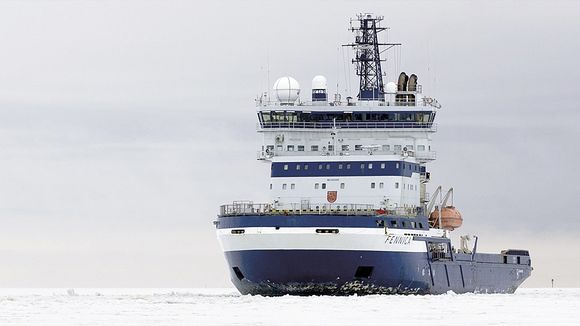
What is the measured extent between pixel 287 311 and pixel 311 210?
14741mm

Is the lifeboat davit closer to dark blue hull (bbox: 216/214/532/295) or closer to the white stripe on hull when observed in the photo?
dark blue hull (bbox: 216/214/532/295)

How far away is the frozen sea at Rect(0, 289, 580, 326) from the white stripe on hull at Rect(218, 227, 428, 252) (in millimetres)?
2462

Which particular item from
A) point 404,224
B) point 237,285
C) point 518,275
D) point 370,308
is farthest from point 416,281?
point 518,275

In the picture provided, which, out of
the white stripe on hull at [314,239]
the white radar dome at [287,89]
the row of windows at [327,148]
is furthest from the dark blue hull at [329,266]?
the white radar dome at [287,89]

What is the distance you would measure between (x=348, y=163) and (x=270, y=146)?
4655 mm

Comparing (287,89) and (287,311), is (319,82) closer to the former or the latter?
(287,89)

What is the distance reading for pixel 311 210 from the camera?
77.7 metres

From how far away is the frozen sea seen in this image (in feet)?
189

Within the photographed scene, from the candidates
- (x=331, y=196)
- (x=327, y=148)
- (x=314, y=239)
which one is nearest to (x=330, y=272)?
(x=314, y=239)

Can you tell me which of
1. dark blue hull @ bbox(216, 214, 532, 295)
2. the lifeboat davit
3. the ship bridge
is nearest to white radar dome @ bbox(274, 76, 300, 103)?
the ship bridge

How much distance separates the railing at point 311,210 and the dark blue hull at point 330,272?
6.54 ft

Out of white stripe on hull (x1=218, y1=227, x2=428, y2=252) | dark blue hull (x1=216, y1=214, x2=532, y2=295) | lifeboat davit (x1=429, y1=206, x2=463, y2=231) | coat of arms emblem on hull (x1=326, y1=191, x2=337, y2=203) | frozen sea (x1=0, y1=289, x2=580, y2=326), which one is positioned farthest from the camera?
lifeboat davit (x1=429, y1=206, x2=463, y2=231)

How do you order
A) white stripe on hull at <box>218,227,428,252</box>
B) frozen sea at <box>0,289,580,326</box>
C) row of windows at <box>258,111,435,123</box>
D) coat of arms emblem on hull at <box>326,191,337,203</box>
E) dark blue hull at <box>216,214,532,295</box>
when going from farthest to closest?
row of windows at <box>258,111,435,123</box>
coat of arms emblem on hull at <box>326,191,337,203</box>
dark blue hull at <box>216,214,532,295</box>
white stripe on hull at <box>218,227,428,252</box>
frozen sea at <box>0,289,580,326</box>

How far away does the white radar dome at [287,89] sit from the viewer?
8312cm
